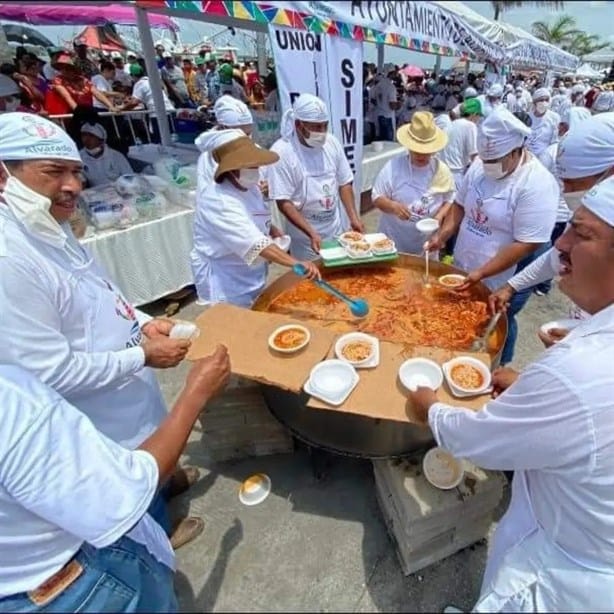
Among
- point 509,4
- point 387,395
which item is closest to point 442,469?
point 387,395

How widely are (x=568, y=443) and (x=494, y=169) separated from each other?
2090mm

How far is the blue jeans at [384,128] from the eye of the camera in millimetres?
11305

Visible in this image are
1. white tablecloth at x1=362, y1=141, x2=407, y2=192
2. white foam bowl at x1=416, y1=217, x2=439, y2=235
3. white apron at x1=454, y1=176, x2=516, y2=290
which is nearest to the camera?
white apron at x1=454, y1=176, x2=516, y2=290

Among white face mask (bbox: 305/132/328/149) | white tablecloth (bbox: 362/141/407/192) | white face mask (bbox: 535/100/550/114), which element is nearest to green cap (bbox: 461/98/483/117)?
white tablecloth (bbox: 362/141/407/192)

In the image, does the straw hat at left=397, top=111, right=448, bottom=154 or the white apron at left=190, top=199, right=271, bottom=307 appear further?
the straw hat at left=397, top=111, right=448, bottom=154

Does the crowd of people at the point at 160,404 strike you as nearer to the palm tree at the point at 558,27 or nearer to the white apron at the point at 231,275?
the white apron at the point at 231,275

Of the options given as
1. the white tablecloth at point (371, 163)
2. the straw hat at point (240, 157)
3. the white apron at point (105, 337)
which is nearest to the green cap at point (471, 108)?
the white tablecloth at point (371, 163)

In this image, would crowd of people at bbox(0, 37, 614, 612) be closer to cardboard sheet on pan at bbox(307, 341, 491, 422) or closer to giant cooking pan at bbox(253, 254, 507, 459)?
cardboard sheet on pan at bbox(307, 341, 491, 422)

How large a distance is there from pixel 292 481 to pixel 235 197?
1.86 metres

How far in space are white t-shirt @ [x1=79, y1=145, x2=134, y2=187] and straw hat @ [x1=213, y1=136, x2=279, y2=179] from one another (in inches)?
112

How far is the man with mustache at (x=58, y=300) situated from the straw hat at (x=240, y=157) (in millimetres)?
1087

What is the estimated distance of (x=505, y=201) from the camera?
271 centimetres

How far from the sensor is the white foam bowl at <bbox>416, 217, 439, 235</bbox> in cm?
327

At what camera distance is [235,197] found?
2.72m
